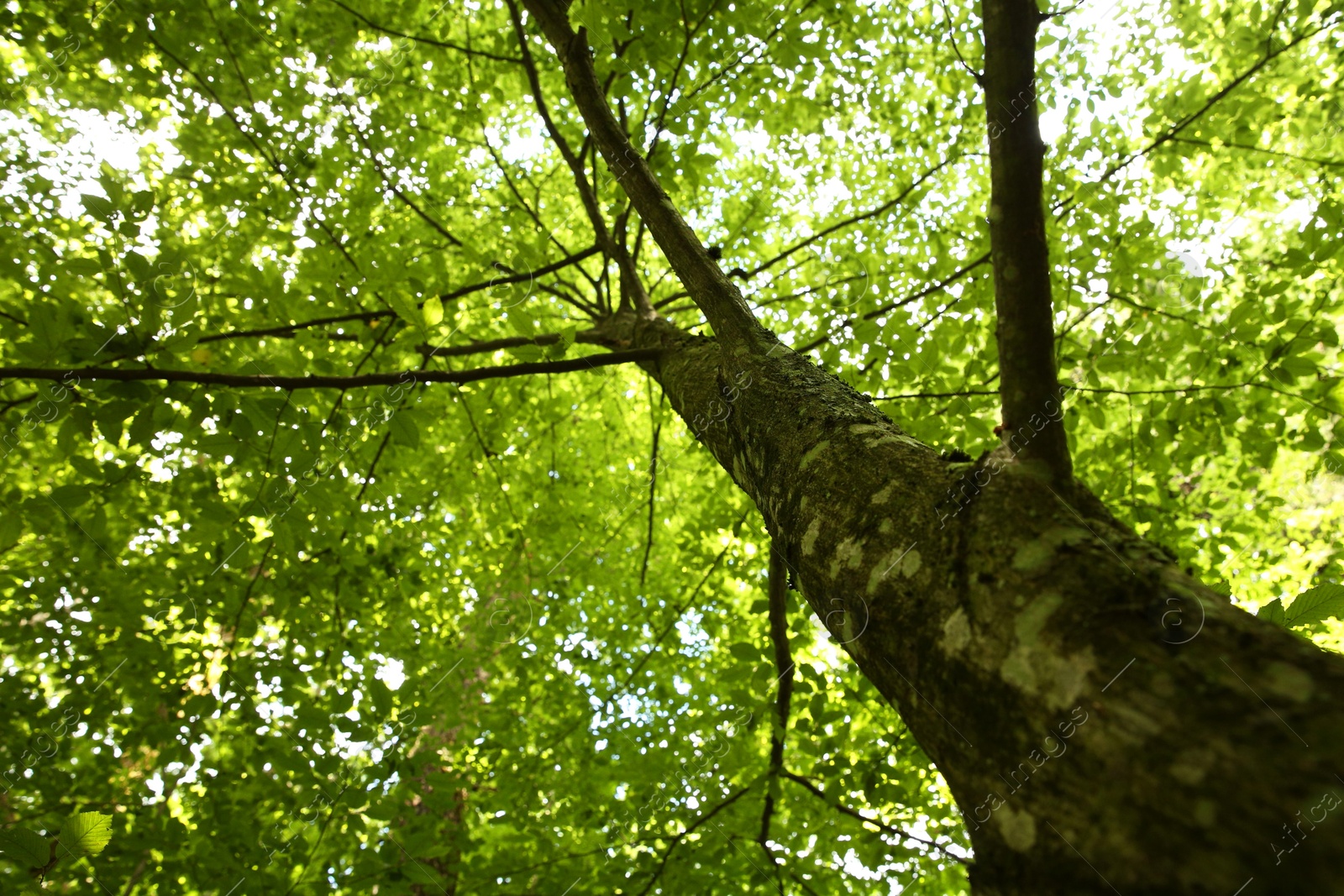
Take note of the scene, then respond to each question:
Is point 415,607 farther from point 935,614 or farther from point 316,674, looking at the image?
point 935,614

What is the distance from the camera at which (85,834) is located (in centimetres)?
157

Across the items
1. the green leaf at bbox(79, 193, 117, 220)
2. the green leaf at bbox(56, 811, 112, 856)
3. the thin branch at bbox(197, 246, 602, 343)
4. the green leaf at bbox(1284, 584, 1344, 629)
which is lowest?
the green leaf at bbox(1284, 584, 1344, 629)

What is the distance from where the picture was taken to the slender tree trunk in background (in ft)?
1.79

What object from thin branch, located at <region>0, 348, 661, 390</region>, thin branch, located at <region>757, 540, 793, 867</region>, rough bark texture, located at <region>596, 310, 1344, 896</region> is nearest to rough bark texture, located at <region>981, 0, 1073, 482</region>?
rough bark texture, located at <region>596, 310, 1344, 896</region>

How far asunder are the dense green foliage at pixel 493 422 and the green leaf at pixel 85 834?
0.27m

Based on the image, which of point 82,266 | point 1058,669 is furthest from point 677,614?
point 1058,669

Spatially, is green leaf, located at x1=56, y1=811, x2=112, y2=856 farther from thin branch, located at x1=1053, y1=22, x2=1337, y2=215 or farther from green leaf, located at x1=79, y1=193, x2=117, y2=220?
thin branch, located at x1=1053, y1=22, x2=1337, y2=215

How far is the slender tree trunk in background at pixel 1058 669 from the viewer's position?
1.79ft

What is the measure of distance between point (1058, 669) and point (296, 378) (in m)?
2.03

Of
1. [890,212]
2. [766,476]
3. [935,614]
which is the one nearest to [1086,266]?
[890,212]

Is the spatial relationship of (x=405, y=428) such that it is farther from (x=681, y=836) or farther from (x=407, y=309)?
(x=681, y=836)

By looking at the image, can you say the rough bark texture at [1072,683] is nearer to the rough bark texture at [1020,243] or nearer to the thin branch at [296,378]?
the rough bark texture at [1020,243]

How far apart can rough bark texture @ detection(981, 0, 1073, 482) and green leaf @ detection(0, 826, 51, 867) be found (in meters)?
2.56

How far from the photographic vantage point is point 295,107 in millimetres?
3869
